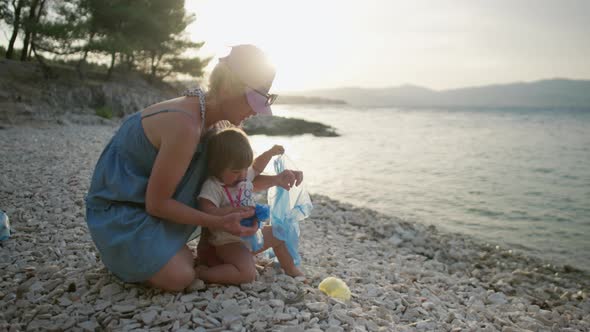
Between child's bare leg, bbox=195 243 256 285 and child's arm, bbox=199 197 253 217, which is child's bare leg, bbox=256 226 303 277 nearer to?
child's bare leg, bbox=195 243 256 285

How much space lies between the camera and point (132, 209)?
281 cm

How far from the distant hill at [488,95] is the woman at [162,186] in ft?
331

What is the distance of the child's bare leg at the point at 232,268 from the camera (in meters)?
3.00

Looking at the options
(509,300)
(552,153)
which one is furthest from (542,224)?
(552,153)

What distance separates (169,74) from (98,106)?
8.56 meters

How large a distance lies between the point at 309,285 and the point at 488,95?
127 metres

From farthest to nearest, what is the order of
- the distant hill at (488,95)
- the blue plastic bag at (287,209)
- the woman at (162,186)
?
the distant hill at (488,95)
the blue plastic bag at (287,209)
the woman at (162,186)

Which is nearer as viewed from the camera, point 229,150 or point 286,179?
point 229,150

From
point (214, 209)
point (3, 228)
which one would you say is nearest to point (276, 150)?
point (214, 209)

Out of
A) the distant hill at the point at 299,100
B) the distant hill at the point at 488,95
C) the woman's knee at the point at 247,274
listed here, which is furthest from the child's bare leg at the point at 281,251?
the distant hill at the point at 488,95

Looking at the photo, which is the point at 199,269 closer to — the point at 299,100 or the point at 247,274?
the point at 247,274

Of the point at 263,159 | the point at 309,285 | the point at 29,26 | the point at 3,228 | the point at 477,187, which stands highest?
the point at 29,26

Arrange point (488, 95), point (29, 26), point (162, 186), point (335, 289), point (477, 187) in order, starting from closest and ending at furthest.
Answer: point (162, 186) → point (335, 289) → point (477, 187) → point (29, 26) → point (488, 95)

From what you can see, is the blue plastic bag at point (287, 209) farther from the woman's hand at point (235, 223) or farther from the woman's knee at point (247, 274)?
the woman's hand at point (235, 223)
